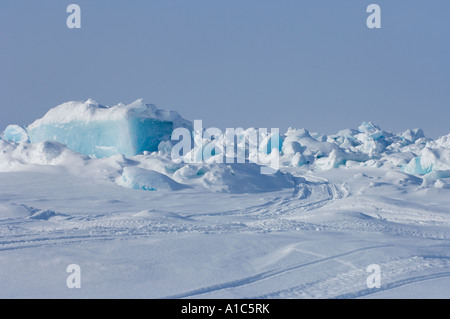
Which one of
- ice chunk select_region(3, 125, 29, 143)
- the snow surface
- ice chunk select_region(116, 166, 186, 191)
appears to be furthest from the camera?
ice chunk select_region(3, 125, 29, 143)

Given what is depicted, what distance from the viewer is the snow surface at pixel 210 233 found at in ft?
14.0

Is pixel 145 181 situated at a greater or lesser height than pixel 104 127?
lesser

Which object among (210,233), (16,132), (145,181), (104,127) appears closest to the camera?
(210,233)

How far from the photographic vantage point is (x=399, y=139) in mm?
41844

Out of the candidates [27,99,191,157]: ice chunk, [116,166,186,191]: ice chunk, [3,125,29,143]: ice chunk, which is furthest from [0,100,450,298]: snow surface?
[3,125,29,143]: ice chunk

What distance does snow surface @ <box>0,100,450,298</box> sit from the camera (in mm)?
4281

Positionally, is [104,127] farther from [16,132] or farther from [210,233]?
[210,233]

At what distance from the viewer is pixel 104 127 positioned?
20.5 metres

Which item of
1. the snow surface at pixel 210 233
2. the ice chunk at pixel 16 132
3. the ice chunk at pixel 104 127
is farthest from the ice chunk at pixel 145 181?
the ice chunk at pixel 16 132

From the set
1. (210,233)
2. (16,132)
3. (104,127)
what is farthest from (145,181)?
(16,132)

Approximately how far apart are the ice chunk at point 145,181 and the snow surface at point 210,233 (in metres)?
0.03

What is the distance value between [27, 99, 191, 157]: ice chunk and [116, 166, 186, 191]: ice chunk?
8.15 metres

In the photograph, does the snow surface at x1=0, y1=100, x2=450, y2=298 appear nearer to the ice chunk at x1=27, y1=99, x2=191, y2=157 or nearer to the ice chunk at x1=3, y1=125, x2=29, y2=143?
the ice chunk at x1=27, y1=99, x2=191, y2=157

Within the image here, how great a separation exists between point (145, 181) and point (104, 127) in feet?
29.8
